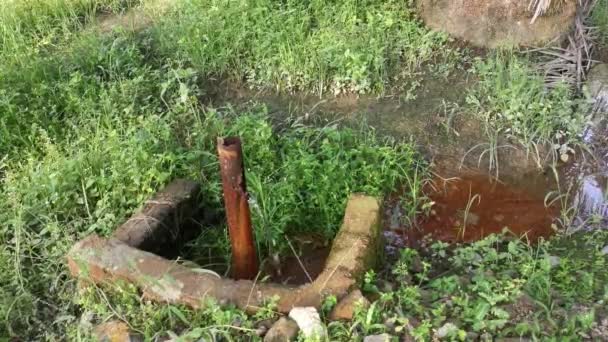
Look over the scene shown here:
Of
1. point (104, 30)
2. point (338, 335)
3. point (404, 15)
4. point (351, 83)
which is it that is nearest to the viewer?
point (338, 335)

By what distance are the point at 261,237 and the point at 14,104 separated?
190cm

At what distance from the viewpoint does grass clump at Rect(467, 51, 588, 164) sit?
3.90 meters

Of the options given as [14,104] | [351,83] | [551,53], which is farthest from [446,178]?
[14,104]

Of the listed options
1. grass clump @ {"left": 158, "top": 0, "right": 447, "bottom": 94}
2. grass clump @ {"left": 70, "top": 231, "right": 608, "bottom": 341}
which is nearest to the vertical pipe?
grass clump @ {"left": 70, "top": 231, "right": 608, "bottom": 341}

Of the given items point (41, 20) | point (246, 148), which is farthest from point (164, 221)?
point (41, 20)

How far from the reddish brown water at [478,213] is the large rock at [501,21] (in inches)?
54.3

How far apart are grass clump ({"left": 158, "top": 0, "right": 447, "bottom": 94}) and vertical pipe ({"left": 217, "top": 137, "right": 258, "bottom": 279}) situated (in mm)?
1757

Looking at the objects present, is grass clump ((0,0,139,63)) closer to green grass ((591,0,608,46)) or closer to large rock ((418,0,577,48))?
large rock ((418,0,577,48))

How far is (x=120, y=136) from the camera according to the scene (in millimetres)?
3779

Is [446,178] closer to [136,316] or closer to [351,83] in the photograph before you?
[351,83]

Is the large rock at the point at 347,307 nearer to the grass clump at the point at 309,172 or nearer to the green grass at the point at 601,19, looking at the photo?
the grass clump at the point at 309,172

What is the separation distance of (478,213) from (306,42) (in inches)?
67.3

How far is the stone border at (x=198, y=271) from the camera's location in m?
2.59

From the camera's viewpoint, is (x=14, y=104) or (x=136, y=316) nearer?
(x=136, y=316)
